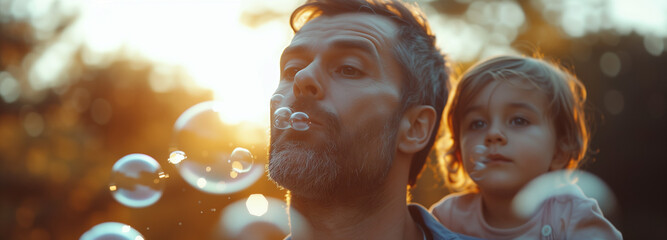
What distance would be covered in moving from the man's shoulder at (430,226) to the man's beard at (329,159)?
46 cm

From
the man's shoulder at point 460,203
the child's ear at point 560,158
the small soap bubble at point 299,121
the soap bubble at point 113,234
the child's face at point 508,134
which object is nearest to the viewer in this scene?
the small soap bubble at point 299,121

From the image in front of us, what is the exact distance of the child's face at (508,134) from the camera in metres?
2.83

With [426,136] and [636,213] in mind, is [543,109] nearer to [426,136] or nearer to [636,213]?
[426,136]

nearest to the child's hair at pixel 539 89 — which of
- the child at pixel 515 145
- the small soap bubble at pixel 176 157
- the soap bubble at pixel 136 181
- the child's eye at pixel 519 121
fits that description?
the child at pixel 515 145

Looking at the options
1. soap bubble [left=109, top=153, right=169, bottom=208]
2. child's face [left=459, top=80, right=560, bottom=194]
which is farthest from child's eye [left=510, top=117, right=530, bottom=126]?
soap bubble [left=109, top=153, right=169, bottom=208]

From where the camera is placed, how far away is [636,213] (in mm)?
13797

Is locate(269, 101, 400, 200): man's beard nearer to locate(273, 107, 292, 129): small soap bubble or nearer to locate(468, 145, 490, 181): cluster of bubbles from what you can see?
locate(273, 107, 292, 129): small soap bubble

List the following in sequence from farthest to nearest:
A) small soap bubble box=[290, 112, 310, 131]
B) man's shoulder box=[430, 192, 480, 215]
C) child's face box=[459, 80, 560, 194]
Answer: man's shoulder box=[430, 192, 480, 215] → child's face box=[459, 80, 560, 194] → small soap bubble box=[290, 112, 310, 131]

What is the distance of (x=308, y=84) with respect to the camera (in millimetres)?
2361

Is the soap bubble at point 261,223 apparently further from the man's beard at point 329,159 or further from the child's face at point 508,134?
the child's face at point 508,134

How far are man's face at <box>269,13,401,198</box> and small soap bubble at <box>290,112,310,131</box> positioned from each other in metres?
0.03

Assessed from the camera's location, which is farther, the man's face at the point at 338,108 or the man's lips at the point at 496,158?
the man's lips at the point at 496,158

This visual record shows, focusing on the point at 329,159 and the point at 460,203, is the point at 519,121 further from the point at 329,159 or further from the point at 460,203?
the point at 329,159

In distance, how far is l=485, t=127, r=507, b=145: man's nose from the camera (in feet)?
9.14
